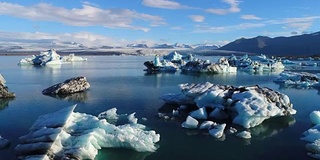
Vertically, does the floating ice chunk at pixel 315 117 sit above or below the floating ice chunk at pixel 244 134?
above

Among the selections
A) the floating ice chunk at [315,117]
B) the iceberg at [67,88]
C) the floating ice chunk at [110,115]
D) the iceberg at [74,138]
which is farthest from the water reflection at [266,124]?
the iceberg at [67,88]

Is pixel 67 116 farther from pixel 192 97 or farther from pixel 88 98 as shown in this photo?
pixel 88 98

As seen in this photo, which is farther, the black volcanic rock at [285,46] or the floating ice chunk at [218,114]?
the black volcanic rock at [285,46]

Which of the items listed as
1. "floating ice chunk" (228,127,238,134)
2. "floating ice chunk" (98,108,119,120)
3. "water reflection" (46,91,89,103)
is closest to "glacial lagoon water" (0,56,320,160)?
"water reflection" (46,91,89,103)

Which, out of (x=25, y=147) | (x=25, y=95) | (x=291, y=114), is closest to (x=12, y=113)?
(x=25, y=95)

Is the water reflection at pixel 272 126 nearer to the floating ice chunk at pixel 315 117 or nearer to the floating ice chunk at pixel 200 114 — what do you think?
the floating ice chunk at pixel 315 117

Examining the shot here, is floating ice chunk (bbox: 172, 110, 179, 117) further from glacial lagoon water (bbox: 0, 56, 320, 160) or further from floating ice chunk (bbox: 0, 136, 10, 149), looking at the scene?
floating ice chunk (bbox: 0, 136, 10, 149)

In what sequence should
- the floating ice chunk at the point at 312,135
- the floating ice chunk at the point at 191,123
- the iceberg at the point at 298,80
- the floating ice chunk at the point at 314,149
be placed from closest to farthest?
the floating ice chunk at the point at 314,149
the floating ice chunk at the point at 312,135
the floating ice chunk at the point at 191,123
the iceberg at the point at 298,80
